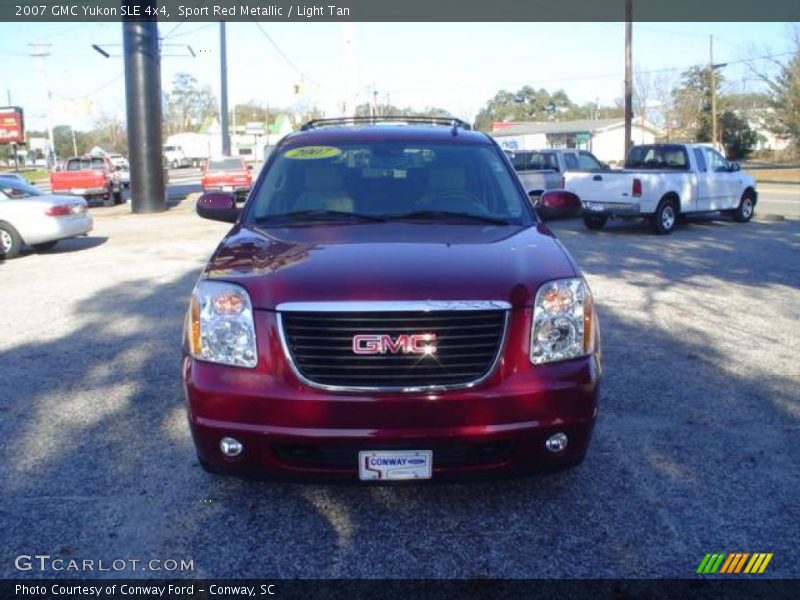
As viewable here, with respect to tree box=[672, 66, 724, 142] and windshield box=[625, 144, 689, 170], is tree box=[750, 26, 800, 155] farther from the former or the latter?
windshield box=[625, 144, 689, 170]

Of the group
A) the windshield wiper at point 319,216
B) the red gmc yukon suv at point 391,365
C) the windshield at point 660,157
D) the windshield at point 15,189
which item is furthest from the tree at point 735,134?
the red gmc yukon suv at point 391,365

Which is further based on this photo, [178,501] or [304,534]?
[178,501]

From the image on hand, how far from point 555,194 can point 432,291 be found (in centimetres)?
242

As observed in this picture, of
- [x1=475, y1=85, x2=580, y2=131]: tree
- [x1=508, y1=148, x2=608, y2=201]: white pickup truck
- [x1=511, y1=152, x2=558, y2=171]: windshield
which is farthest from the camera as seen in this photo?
[x1=475, y1=85, x2=580, y2=131]: tree

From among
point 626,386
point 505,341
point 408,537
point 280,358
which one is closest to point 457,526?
point 408,537

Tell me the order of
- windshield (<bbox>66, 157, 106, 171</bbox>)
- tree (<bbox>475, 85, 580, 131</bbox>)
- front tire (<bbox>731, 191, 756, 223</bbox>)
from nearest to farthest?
front tire (<bbox>731, 191, 756, 223</bbox>), windshield (<bbox>66, 157, 106, 171</bbox>), tree (<bbox>475, 85, 580, 131</bbox>)

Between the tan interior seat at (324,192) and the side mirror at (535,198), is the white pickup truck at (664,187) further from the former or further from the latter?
the tan interior seat at (324,192)

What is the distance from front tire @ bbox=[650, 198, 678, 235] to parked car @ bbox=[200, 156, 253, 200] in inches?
602

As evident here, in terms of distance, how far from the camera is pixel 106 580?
297cm

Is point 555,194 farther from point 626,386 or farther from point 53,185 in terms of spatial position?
point 53,185

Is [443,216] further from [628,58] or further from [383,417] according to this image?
[628,58]

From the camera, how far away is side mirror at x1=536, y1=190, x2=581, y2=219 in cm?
517

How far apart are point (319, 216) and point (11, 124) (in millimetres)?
54532

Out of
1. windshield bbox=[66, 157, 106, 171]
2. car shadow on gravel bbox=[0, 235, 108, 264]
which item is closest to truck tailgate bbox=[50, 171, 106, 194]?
windshield bbox=[66, 157, 106, 171]
